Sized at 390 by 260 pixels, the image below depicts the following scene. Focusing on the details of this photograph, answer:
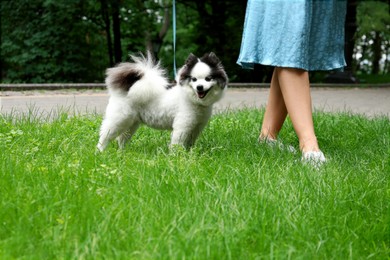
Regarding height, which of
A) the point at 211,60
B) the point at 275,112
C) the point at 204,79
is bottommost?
the point at 275,112

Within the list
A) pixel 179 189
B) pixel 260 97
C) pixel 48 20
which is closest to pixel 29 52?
pixel 48 20

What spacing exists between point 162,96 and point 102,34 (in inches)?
456

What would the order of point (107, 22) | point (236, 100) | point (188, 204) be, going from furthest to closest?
point (107, 22)
point (236, 100)
point (188, 204)

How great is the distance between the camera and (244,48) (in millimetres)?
4035

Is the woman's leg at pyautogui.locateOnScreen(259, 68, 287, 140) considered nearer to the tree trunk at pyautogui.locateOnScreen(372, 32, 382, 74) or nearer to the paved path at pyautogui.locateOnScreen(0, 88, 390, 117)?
the paved path at pyautogui.locateOnScreen(0, 88, 390, 117)

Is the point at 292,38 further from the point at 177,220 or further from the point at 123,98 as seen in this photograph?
the point at 177,220

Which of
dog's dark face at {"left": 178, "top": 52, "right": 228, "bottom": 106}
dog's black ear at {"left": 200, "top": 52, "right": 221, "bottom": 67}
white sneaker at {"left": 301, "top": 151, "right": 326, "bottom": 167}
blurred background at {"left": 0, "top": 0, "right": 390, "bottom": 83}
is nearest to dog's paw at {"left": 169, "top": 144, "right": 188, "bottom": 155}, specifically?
dog's dark face at {"left": 178, "top": 52, "right": 228, "bottom": 106}

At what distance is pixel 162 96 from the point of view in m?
4.00

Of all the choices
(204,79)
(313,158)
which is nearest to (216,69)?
(204,79)

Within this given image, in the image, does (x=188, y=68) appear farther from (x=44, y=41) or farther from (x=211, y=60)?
(x=44, y=41)

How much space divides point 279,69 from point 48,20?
1066 centimetres

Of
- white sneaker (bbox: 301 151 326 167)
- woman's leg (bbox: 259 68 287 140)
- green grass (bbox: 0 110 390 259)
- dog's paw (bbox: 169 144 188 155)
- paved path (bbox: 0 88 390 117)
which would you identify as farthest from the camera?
paved path (bbox: 0 88 390 117)

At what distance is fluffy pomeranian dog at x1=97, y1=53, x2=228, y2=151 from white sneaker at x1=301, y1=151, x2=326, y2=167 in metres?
0.74

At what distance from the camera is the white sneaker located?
3397mm
